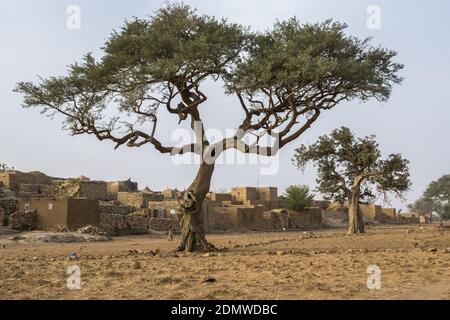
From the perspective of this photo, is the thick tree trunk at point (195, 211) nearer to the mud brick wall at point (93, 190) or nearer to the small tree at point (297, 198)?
the mud brick wall at point (93, 190)

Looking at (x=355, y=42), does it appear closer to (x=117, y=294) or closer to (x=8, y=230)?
(x=117, y=294)

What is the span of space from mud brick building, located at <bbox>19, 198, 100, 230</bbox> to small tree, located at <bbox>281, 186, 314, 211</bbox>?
76.3 ft

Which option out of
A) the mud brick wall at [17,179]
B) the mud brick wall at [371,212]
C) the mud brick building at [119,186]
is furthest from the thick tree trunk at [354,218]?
the mud brick wall at [371,212]

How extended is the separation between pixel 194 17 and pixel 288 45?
10.6 ft

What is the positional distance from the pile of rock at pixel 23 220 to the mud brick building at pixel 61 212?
10.0 inches

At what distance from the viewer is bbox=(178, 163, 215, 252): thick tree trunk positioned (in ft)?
54.9

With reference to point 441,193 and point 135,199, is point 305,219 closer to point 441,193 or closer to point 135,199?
point 135,199

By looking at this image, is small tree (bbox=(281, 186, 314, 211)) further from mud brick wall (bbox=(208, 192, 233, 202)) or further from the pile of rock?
the pile of rock

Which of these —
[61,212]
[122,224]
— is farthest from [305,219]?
[61,212]

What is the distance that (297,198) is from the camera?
4719 cm

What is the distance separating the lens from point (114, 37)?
16984mm

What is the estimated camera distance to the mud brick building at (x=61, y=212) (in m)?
26.9

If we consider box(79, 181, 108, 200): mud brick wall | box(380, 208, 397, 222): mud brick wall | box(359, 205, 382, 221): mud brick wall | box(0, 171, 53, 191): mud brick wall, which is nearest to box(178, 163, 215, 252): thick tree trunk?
box(79, 181, 108, 200): mud brick wall

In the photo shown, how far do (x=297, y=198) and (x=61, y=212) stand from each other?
25.2m
